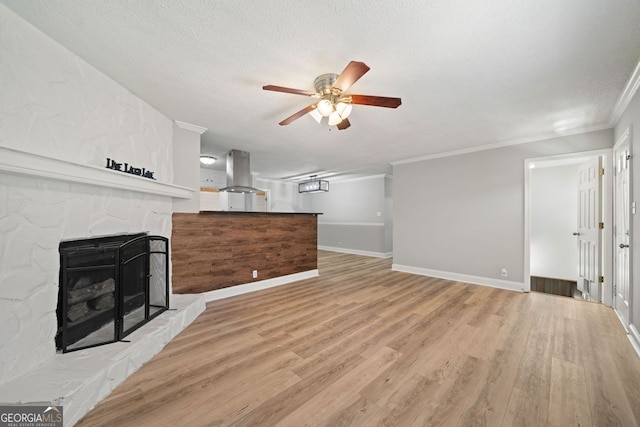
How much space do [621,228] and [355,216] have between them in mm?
5713

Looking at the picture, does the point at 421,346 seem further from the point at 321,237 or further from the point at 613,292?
the point at 321,237

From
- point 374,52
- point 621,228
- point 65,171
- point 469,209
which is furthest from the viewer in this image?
point 469,209

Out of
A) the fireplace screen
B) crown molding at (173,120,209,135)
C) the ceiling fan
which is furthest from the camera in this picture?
crown molding at (173,120,209,135)

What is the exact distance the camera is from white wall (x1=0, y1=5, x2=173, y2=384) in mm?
1498

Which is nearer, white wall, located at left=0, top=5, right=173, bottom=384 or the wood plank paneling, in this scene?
white wall, located at left=0, top=5, right=173, bottom=384

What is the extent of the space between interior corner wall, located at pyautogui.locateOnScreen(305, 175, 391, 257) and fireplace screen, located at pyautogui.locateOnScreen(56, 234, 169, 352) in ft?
19.9

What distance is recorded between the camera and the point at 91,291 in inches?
79.6

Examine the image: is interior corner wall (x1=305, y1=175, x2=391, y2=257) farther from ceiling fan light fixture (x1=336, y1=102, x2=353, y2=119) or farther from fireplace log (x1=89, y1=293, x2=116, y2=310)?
fireplace log (x1=89, y1=293, x2=116, y2=310)

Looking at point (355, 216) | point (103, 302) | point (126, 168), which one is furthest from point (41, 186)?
point (355, 216)

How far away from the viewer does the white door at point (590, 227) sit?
3.43 meters

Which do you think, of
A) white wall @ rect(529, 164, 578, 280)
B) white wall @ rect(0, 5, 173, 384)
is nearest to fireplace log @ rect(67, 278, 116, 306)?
white wall @ rect(0, 5, 173, 384)

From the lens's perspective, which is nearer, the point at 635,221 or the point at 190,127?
the point at 635,221

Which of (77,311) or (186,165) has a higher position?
(186,165)

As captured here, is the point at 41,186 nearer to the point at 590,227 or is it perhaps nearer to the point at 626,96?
the point at 626,96
